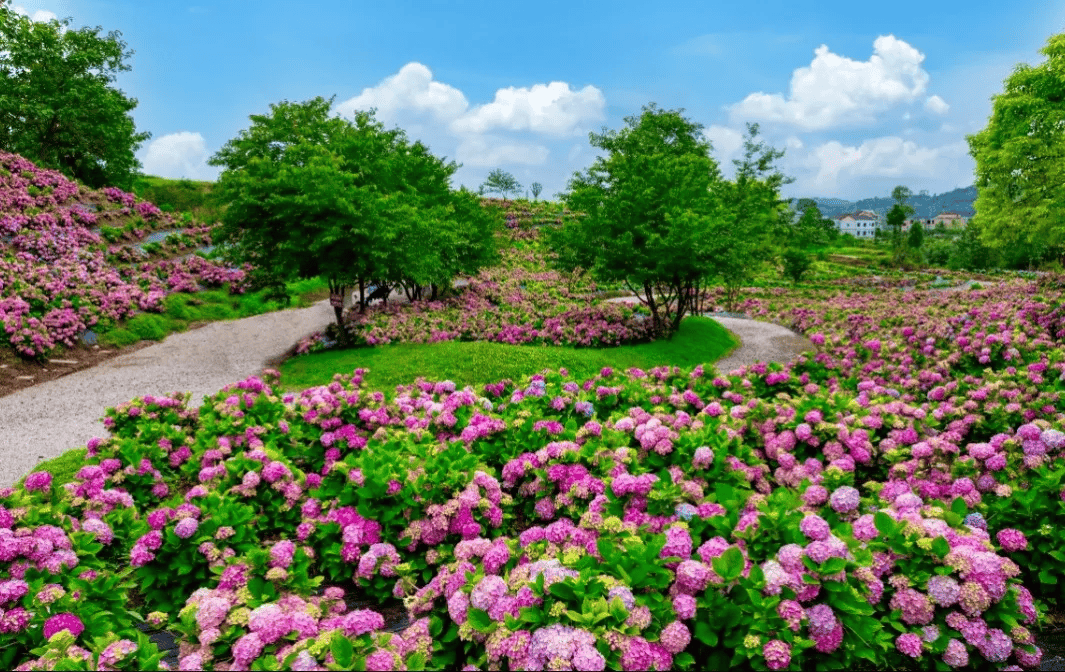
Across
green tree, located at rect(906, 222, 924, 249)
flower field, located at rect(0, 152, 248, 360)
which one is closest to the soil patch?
flower field, located at rect(0, 152, 248, 360)

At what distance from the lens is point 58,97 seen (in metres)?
33.3

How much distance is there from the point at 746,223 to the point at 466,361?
17.2 meters

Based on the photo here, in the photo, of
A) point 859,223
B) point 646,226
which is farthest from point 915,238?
point 859,223

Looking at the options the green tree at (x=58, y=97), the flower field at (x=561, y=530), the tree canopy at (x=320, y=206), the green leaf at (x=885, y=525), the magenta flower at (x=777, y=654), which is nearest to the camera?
the magenta flower at (x=777, y=654)

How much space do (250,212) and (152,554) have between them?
50.7 feet

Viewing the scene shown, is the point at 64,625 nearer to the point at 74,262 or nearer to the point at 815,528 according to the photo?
the point at 815,528

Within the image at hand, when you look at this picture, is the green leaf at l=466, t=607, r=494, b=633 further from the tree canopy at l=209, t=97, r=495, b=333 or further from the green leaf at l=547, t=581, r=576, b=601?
the tree canopy at l=209, t=97, r=495, b=333

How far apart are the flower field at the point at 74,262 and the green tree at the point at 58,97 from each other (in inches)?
Result: 214

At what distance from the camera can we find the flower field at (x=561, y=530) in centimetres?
329

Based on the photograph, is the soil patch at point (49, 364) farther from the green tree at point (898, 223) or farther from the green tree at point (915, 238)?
the green tree at point (915, 238)

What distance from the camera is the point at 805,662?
137 inches

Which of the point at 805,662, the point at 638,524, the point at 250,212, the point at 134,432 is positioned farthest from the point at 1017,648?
the point at 250,212

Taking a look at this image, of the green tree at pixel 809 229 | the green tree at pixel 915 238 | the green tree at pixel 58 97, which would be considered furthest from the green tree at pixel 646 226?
the green tree at pixel 915 238

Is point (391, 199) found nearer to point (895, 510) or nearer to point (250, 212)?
point (250, 212)
